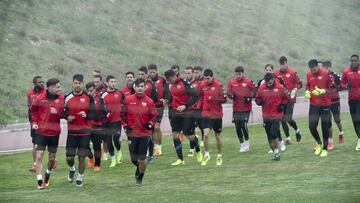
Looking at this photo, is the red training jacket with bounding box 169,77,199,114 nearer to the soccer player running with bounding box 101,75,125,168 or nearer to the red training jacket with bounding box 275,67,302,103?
the soccer player running with bounding box 101,75,125,168

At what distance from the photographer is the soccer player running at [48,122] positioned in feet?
44.8

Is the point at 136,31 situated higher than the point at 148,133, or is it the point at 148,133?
the point at 136,31

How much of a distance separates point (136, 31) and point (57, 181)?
25.4 meters

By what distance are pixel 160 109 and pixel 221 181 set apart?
429 cm

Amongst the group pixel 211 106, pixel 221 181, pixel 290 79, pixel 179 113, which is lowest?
pixel 221 181

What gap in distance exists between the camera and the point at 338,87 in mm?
16422

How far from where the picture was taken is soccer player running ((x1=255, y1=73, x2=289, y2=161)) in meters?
15.6

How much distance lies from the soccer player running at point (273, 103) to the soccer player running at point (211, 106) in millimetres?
889

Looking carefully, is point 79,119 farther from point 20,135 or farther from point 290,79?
point 20,135

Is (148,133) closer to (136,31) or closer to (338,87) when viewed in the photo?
(338,87)

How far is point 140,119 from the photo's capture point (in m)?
13.4

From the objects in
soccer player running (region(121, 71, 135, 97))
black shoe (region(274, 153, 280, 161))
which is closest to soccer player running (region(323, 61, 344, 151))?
black shoe (region(274, 153, 280, 161))

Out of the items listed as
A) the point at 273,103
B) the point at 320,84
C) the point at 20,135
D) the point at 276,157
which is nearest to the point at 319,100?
the point at 320,84

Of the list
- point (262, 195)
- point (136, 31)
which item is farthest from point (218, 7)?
point (262, 195)
